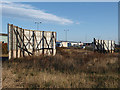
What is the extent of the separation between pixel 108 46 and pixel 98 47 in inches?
175

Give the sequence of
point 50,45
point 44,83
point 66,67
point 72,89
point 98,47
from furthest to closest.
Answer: point 98,47 → point 50,45 → point 66,67 → point 44,83 → point 72,89

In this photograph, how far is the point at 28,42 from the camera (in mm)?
13102

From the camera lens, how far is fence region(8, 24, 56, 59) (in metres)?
11.0

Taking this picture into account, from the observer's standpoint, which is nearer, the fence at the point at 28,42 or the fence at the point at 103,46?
the fence at the point at 28,42

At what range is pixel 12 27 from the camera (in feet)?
35.8

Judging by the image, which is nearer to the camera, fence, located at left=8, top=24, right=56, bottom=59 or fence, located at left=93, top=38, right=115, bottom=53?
fence, located at left=8, top=24, right=56, bottom=59

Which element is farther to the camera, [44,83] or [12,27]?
[12,27]

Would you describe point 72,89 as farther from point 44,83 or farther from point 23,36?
point 23,36

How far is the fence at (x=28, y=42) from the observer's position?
11.0 metres

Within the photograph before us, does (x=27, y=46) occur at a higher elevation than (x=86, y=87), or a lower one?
higher

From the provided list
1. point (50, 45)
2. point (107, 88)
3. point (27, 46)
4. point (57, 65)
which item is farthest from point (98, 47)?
point (107, 88)

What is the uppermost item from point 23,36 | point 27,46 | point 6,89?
point 23,36

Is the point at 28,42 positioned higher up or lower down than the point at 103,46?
higher up

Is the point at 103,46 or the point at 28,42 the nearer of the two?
the point at 28,42
